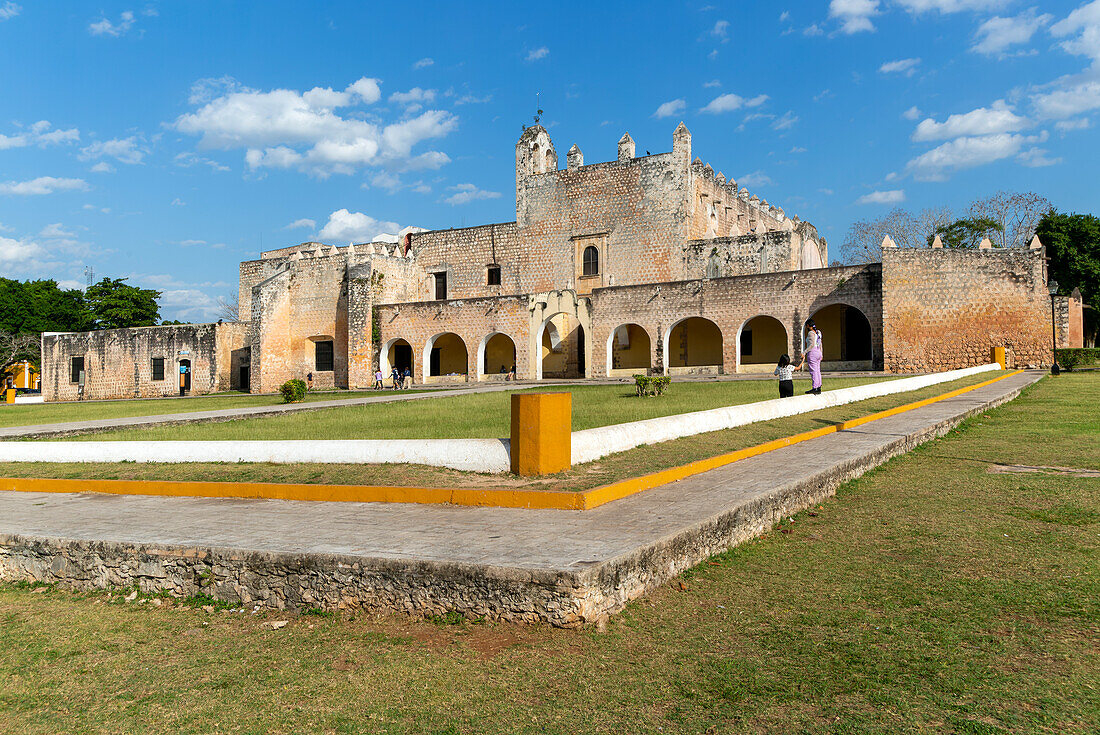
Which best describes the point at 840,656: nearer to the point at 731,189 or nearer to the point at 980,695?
the point at 980,695

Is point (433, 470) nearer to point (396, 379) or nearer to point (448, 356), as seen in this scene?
point (396, 379)

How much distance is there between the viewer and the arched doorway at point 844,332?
2525 cm

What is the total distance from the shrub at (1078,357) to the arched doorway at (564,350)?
1589 centimetres

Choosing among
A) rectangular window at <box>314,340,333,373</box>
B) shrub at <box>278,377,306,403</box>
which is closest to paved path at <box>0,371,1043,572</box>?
shrub at <box>278,377,306,403</box>

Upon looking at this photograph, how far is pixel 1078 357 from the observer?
83.1 feet

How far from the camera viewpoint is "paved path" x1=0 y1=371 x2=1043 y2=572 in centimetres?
354

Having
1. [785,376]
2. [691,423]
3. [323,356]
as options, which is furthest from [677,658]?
[323,356]

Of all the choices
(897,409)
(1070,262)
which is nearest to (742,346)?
(897,409)

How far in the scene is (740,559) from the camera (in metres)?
4.05

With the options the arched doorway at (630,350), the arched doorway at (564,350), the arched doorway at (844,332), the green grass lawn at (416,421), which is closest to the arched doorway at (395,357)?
the arched doorway at (564,350)

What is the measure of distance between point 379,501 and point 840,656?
3.39 meters

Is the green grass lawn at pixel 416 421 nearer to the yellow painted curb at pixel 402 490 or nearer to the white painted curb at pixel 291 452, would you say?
the white painted curb at pixel 291 452

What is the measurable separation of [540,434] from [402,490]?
1045 mm

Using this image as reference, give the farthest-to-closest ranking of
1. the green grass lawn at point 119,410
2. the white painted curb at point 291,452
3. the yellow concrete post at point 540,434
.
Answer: the green grass lawn at point 119,410 < the white painted curb at point 291,452 < the yellow concrete post at point 540,434
